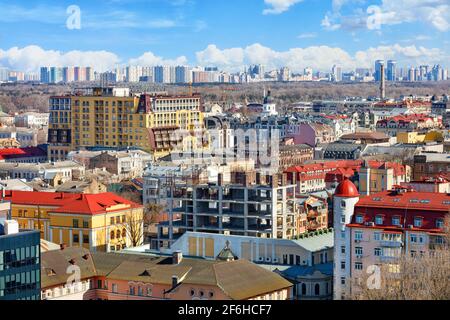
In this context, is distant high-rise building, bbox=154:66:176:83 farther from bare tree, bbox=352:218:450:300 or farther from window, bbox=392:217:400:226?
bare tree, bbox=352:218:450:300

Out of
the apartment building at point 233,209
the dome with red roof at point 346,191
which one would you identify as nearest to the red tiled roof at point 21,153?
the apartment building at point 233,209

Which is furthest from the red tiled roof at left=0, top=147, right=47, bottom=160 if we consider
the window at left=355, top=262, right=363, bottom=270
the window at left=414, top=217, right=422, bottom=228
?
the window at left=414, top=217, right=422, bottom=228

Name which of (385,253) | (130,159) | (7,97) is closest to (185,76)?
(7,97)

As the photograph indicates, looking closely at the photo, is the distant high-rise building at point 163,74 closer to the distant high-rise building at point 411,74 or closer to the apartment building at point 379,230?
the distant high-rise building at point 411,74

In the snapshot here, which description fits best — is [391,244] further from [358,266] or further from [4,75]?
[4,75]

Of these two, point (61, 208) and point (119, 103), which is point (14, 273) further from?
point (119, 103)

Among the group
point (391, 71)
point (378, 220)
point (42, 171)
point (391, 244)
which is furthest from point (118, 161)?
point (391, 71)
